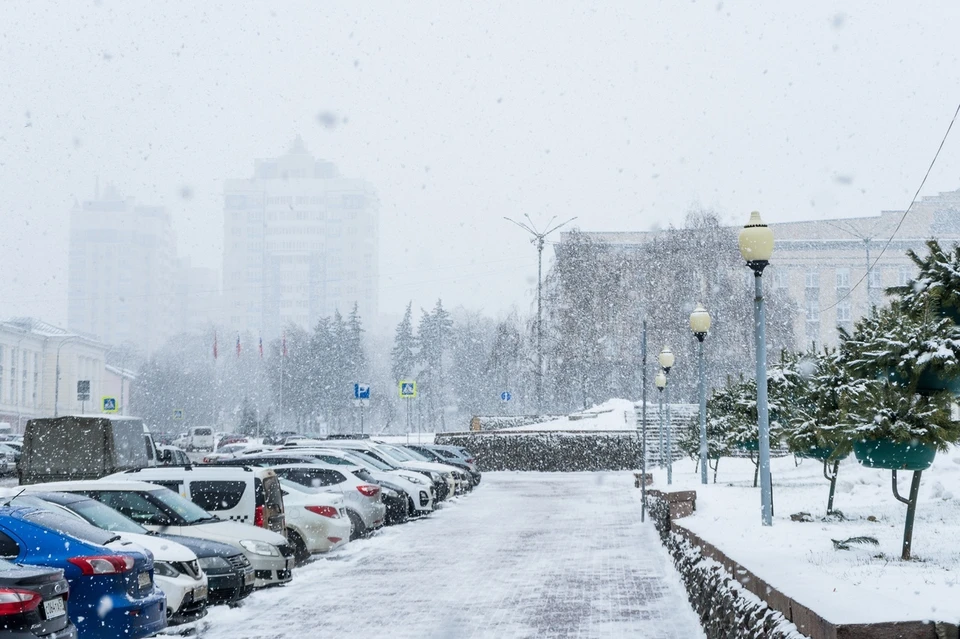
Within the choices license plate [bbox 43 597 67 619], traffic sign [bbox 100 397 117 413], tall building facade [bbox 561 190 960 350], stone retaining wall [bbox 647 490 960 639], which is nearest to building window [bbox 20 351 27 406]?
traffic sign [bbox 100 397 117 413]

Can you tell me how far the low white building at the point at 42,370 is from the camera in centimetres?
10138

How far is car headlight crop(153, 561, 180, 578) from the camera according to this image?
436 inches

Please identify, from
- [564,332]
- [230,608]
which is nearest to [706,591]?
[230,608]

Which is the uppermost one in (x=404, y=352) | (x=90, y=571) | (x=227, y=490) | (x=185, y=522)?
(x=404, y=352)

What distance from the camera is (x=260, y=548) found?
1395cm

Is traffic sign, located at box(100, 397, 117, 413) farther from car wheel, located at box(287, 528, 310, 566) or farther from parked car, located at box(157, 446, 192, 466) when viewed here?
car wheel, located at box(287, 528, 310, 566)

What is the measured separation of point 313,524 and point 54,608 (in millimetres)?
10002

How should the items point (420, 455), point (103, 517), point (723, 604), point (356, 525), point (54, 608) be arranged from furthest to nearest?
1. point (420, 455)
2. point (356, 525)
3. point (103, 517)
4. point (723, 604)
5. point (54, 608)

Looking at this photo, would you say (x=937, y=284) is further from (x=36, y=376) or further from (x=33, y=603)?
(x=36, y=376)

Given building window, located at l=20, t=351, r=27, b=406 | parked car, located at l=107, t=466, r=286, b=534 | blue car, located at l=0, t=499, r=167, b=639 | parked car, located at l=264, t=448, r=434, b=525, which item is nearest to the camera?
blue car, located at l=0, t=499, r=167, b=639

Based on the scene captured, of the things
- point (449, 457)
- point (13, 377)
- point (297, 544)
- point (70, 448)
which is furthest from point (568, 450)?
point (13, 377)

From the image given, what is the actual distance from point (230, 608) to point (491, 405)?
104 m

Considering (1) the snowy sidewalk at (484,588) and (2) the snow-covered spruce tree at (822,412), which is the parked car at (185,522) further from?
(2) the snow-covered spruce tree at (822,412)

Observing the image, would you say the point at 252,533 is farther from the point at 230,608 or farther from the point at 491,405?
the point at 491,405
